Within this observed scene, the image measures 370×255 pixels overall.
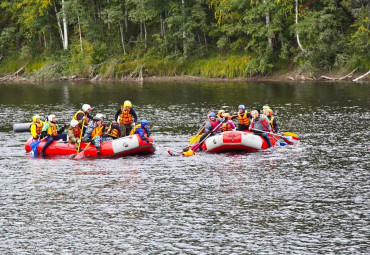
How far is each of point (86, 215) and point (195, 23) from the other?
138 ft

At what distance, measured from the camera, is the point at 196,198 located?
72.6 feet

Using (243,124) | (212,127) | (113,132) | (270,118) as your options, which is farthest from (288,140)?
(113,132)

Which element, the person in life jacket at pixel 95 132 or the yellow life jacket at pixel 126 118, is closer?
the person in life jacket at pixel 95 132

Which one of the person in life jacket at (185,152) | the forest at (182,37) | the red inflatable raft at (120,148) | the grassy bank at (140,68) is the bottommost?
the person in life jacket at (185,152)

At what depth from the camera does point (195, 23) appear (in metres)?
60.9

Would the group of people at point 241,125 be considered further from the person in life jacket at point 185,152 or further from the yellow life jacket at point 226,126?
the person in life jacket at point 185,152

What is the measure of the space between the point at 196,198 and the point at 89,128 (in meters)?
8.29

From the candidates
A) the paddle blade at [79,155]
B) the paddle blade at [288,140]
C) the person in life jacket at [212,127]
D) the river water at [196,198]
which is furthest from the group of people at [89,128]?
the paddle blade at [288,140]

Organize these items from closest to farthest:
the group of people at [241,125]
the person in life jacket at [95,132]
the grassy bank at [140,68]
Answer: the person in life jacket at [95,132] < the group of people at [241,125] < the grassy bank at [140,68]

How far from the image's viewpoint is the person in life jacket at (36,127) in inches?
1176

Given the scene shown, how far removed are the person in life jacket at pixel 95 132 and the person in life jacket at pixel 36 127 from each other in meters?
2.40

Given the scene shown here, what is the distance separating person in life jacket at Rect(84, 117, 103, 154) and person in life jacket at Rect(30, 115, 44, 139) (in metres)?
2.40

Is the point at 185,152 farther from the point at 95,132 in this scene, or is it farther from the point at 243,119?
the point at 95,132

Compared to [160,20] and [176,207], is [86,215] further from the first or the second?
[160,20]
